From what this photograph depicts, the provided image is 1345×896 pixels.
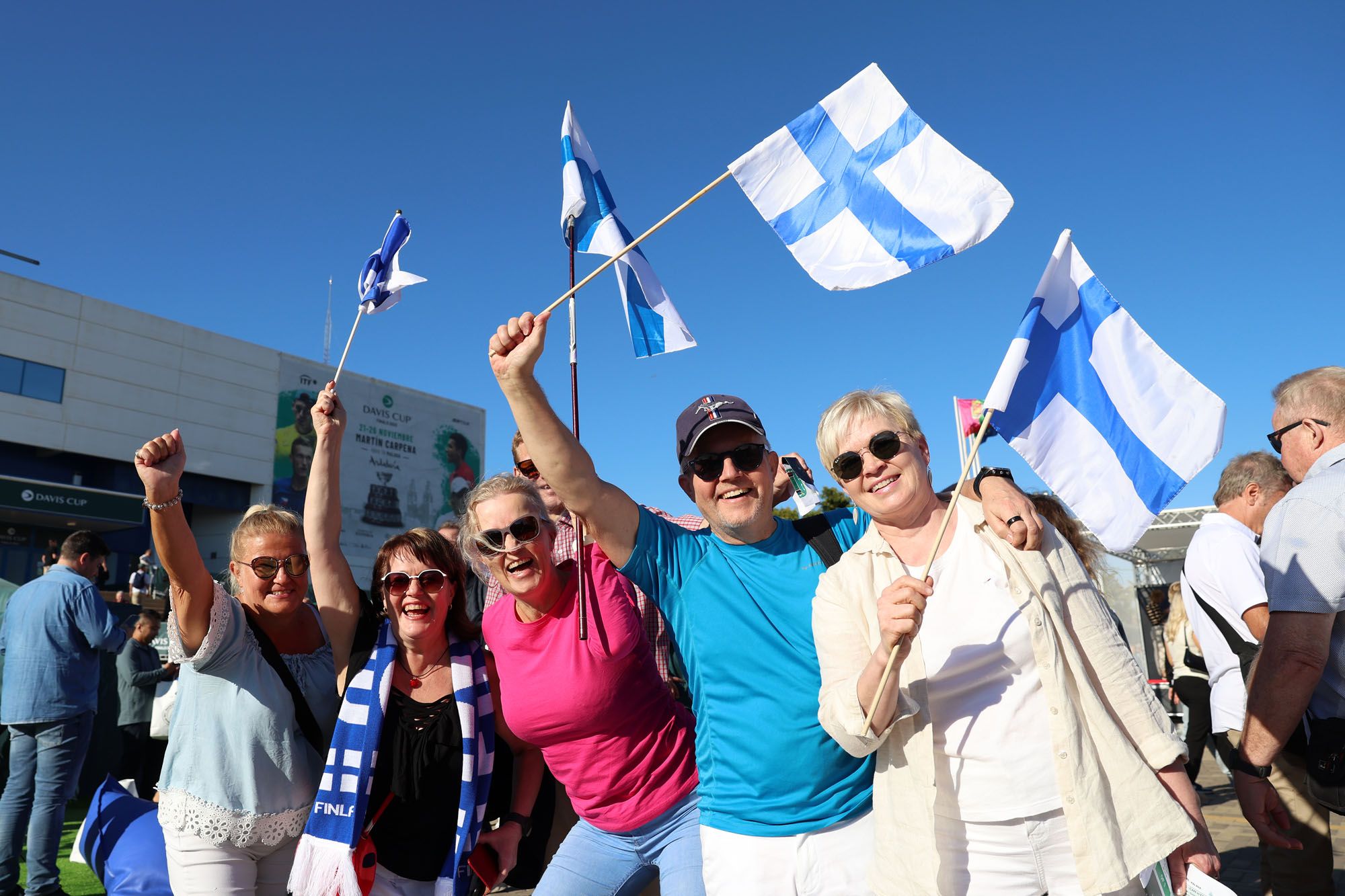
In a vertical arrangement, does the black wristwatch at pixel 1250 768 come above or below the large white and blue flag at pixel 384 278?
below

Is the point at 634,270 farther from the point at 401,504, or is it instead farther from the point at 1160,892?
the point at 401,504

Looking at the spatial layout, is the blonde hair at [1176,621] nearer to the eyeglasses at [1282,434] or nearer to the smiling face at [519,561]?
the eyeglasses at [1282,434]

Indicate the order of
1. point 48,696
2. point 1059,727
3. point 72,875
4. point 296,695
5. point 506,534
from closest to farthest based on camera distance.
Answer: point 1059,727 → point 506,534 → point 296,695 → point 48,696 → point 72,875

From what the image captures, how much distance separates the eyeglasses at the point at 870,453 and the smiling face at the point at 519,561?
107 cm

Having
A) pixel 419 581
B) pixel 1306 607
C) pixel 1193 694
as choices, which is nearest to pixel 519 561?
pixel 419 581

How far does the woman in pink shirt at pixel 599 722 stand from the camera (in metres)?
2.83

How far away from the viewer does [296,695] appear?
326 centimetres

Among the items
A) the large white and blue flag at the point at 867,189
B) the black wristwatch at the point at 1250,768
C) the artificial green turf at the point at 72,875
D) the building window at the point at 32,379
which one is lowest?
the artificial green turf at the point at 72,875

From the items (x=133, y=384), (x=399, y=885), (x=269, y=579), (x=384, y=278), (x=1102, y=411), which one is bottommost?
(x=399, y=885)

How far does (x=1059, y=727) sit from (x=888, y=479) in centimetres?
73

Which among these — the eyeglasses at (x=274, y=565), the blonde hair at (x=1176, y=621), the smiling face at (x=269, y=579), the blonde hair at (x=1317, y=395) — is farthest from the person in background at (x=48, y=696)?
the blonde hair at (x=1176, y=621)

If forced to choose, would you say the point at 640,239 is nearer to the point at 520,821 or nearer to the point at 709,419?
the point at 709,419

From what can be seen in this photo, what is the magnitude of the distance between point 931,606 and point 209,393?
169 feet

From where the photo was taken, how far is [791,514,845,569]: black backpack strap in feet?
8.93
